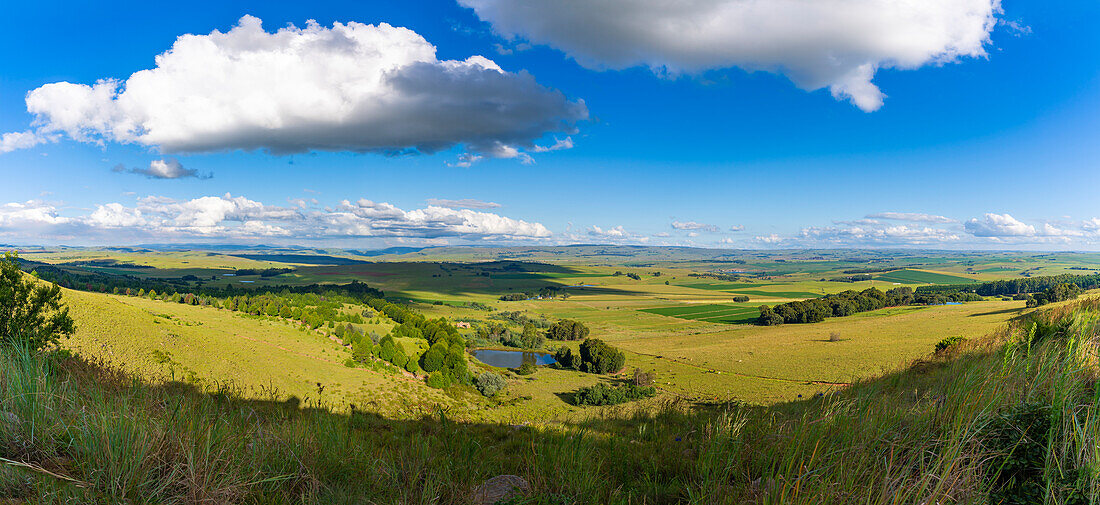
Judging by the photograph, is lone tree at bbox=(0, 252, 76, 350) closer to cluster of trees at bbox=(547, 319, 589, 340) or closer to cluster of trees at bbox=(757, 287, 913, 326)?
cluster of trees at bbox=(547, 319, 589, 340)

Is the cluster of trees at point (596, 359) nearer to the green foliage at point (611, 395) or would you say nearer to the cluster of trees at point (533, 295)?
the green foliage at point (611, 395)

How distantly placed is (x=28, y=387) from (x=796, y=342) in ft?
242

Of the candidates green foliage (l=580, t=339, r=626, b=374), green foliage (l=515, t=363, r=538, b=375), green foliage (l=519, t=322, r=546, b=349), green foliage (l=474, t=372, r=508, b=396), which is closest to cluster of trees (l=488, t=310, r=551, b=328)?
green foliage (l=519, t=322, r=546, b=349)

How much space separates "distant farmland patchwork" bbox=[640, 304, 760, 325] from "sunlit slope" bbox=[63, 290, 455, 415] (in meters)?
79.8

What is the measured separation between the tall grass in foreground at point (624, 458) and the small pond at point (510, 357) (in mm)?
74249

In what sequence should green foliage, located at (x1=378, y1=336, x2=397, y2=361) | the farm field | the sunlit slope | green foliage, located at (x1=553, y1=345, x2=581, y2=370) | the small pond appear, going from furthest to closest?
the small pond
green foliage, located at (x1=553, y1=345, x2=581, y2=370)
green foliage, located at (x1=378, y1=336, x2=397, y2=361)
the farm field
the sunlit slope

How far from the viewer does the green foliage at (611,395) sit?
3928 centimetres

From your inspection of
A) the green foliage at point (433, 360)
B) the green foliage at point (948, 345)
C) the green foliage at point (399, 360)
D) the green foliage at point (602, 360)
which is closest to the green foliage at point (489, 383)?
the green foliage at point (433, 360)

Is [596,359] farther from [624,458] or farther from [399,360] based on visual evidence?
[624,458]

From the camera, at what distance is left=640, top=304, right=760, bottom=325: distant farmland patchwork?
4140 inches

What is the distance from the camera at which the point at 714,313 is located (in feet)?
383

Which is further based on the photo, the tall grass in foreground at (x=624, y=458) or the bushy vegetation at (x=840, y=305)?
the bushy vegetation at (x=840, y=305)

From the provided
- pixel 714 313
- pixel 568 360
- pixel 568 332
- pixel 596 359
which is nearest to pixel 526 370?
pixel 568 360

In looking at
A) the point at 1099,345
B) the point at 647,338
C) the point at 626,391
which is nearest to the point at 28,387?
the point at 1099,345
